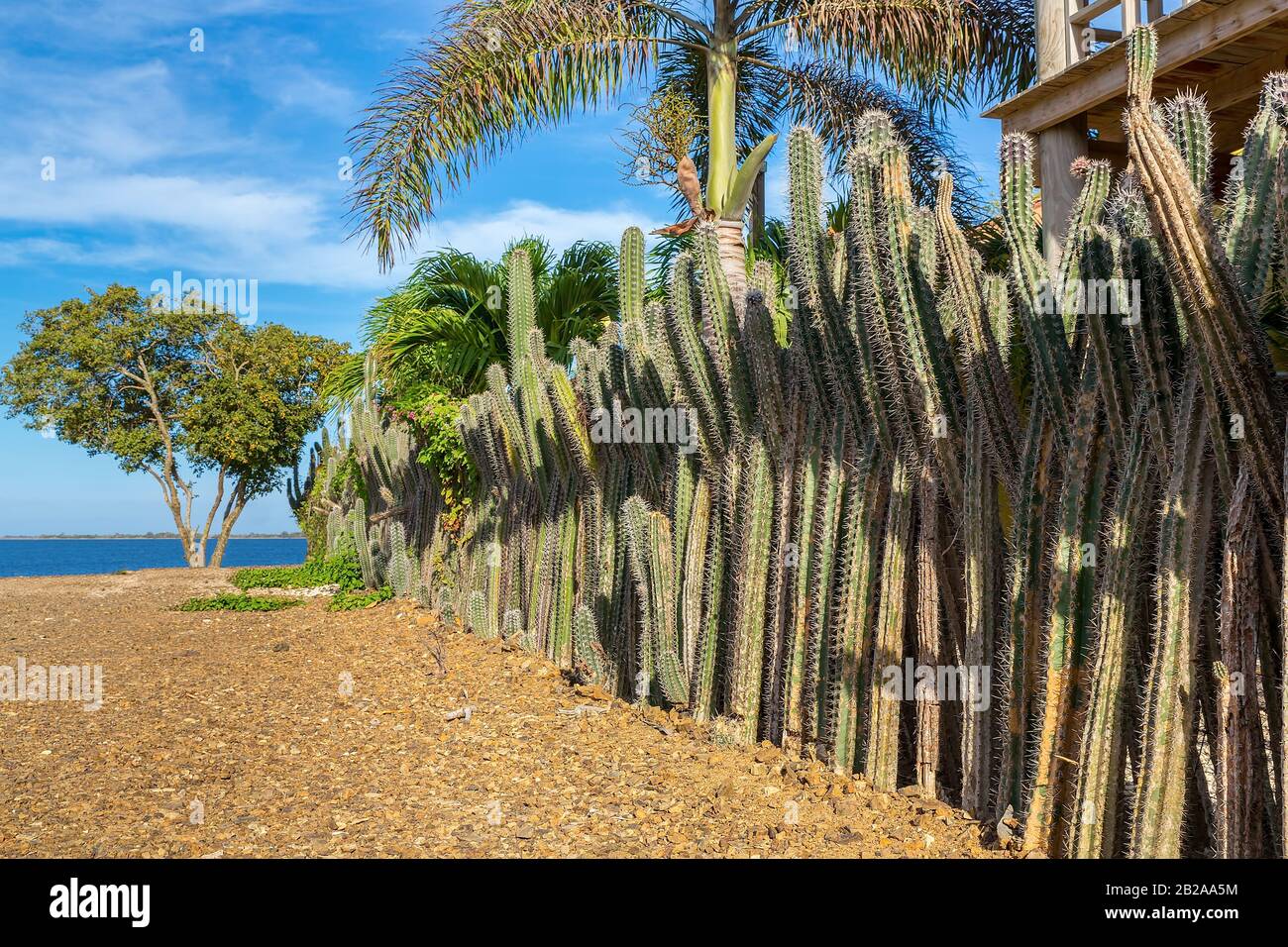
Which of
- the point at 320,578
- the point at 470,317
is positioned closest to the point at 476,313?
the point at 470,317

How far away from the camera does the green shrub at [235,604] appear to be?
1170 cm

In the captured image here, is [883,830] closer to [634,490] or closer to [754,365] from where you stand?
[754,365]

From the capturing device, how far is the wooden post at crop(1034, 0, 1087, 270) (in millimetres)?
6891

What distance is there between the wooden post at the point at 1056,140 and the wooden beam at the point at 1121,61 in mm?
150

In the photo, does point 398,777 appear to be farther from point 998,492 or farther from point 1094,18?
point 1094,18

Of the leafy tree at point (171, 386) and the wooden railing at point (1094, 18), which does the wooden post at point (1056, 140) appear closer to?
the wooden railing at point (1094, 18)

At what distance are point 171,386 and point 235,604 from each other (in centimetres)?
1476

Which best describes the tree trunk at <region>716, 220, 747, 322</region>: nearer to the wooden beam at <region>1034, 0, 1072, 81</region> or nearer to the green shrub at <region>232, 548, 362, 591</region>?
the wooden beam at <region>1034, 0, 1072, 81</region>

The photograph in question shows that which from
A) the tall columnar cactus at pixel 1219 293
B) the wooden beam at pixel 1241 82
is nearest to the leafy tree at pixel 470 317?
the wooden beam at pixel 1241 82

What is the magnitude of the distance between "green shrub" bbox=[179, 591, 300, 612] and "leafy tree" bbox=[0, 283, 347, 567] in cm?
1246

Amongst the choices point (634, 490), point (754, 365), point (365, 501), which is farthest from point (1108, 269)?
point (365, 501)

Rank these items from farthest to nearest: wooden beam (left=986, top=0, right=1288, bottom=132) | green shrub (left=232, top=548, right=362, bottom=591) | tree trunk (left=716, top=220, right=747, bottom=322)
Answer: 1. green shrub (left=232, top=548, right=362, bottom=591)
2. tree trunk (left=716, top=220, right=747, bottom=322)
3. wooden beam (left=986, top=0, right=1288, bottom=132)

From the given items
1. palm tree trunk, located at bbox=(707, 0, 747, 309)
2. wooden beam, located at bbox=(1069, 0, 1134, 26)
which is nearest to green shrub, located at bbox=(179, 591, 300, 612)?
palm tree trunk, located at bbox=(707, 0, 747, 309)

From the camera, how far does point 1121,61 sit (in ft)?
20.6
